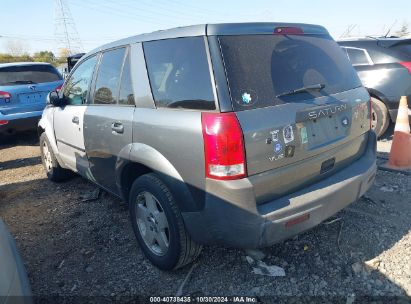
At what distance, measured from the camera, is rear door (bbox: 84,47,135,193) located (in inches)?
114

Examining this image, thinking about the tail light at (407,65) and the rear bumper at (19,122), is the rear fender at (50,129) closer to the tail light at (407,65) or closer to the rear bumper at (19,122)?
the rear bumper at (19,122)

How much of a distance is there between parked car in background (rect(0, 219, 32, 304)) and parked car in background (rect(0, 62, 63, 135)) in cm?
574

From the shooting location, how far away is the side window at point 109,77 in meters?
3.13

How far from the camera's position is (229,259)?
2904 mm

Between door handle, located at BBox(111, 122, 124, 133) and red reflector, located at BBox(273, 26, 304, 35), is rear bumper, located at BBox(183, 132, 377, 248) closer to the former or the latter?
door handle, located at BBox(111, 122, 124, 133)

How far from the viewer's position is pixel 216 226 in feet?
7.37

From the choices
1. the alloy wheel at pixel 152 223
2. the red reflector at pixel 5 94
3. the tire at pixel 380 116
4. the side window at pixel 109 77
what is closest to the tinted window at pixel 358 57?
the tire at pixel 380 116

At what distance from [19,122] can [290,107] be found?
646cm

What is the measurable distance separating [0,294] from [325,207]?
6.68 ft

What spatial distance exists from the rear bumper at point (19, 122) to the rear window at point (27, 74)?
70 cm

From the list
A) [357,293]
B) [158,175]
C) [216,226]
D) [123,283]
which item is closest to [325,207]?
[357,293]

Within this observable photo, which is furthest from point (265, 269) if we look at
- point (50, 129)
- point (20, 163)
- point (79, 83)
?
point (20, 163)

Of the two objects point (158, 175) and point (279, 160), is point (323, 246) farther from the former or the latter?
point (158, 175)

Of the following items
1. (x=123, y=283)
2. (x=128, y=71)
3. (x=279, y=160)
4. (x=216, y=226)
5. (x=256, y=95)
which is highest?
(x=128, y=71)
